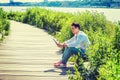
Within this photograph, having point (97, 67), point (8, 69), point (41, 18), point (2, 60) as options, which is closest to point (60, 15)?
point (41, 18)

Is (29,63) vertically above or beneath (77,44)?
beneath

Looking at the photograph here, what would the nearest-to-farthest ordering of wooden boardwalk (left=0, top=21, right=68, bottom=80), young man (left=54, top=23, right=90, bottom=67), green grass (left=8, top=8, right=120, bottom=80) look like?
green grass (left=8, top=8, right=120, bottom=80), wooden boardwalk (left=0, top=21, right=68, bottom=80), young man (left=54, top=23, right=90, bottom=67)

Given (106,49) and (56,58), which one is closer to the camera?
(106,49)

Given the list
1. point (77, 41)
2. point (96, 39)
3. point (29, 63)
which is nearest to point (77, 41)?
point (77, 41)

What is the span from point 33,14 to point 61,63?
27.2 m

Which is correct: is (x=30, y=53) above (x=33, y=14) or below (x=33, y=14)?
above

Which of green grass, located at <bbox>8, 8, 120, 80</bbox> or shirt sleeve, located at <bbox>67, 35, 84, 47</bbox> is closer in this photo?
green grass, located at <bbox>8, 8, 120, 80</bbox>

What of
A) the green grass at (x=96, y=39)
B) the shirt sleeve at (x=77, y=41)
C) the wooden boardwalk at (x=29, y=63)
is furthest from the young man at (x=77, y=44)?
the wooden boardwalk at (x=29, y=63)

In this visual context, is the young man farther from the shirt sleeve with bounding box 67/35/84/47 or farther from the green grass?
the green grass

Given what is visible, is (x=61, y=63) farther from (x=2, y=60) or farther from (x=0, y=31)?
(x=0, y=31)

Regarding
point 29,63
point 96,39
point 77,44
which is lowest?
point 29,63

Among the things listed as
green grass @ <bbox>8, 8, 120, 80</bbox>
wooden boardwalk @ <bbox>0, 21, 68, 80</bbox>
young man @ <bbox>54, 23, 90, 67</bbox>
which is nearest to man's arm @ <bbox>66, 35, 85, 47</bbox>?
young man @ <bbox>54, 23, 90, 67</bbox>

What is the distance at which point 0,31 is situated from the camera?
19.2m

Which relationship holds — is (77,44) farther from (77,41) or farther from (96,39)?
(96,39)
